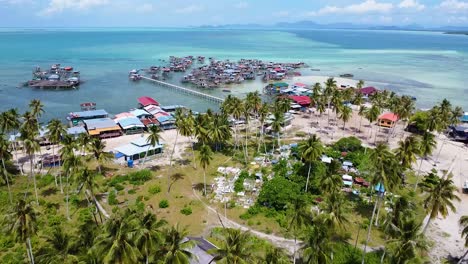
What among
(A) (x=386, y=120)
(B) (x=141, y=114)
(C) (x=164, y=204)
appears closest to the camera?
(C) (x=164, y=204)

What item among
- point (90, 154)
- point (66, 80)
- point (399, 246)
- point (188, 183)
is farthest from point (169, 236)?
point (66, 80)

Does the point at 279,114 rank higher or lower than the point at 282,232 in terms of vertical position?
higher

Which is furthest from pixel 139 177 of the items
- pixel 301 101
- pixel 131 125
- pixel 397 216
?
pixel 301 101

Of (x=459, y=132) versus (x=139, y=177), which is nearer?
(x=139, y=177)

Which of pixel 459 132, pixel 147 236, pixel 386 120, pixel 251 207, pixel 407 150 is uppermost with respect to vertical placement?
pixel 407 150

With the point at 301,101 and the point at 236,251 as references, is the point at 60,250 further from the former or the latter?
the point at 301,101

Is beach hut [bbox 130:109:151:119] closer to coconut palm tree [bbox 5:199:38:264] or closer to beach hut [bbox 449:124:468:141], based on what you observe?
coconut palm tree [bbox 5:199:38:264]

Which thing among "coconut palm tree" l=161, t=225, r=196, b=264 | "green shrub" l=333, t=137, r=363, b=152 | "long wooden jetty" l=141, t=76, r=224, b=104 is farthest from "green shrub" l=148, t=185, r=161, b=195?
"long wooden jetty" l=141, t=76, r=224, b=104

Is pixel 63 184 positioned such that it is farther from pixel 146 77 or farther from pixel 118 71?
pixel 118 71
